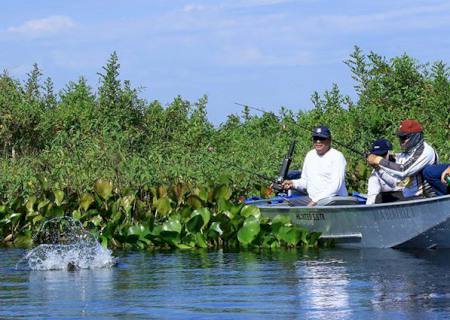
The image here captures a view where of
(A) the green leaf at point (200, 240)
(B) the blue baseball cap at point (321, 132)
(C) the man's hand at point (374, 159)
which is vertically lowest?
(A) the green leaf at point (200, 240)

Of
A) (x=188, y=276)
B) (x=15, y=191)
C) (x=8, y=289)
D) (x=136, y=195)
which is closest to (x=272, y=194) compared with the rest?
(x=136, y=195)

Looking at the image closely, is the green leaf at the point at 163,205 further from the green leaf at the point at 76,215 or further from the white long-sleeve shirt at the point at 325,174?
the white long-sleeve shirt at the point at 325,174

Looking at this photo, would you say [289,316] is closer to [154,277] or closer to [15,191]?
[154,277]

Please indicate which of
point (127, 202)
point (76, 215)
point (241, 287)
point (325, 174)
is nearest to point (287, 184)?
point (325, 174)

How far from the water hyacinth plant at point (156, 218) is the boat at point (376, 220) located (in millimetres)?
174

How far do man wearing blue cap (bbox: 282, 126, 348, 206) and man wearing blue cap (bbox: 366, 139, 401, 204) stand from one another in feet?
1.42

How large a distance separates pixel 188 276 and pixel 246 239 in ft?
8.92

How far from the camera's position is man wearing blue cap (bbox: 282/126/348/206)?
1416 cm

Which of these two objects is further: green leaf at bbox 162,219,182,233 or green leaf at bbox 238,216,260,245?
green leaf at bbox 162,219,182,233

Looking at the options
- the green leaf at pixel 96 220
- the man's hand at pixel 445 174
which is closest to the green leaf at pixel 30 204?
the green leaf at pixel 96 220

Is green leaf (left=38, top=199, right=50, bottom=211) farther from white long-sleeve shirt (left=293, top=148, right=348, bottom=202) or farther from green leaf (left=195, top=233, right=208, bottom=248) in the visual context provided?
white long-sleeve shirt (left=293, top=148, right=348, bottom=202)

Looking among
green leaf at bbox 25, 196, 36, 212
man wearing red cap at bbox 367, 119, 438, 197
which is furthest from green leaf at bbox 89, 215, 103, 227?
man wearing red cap at bbox 367, 119, 438, 197

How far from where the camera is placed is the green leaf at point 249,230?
1444cm

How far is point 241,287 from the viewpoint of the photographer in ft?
35.5
